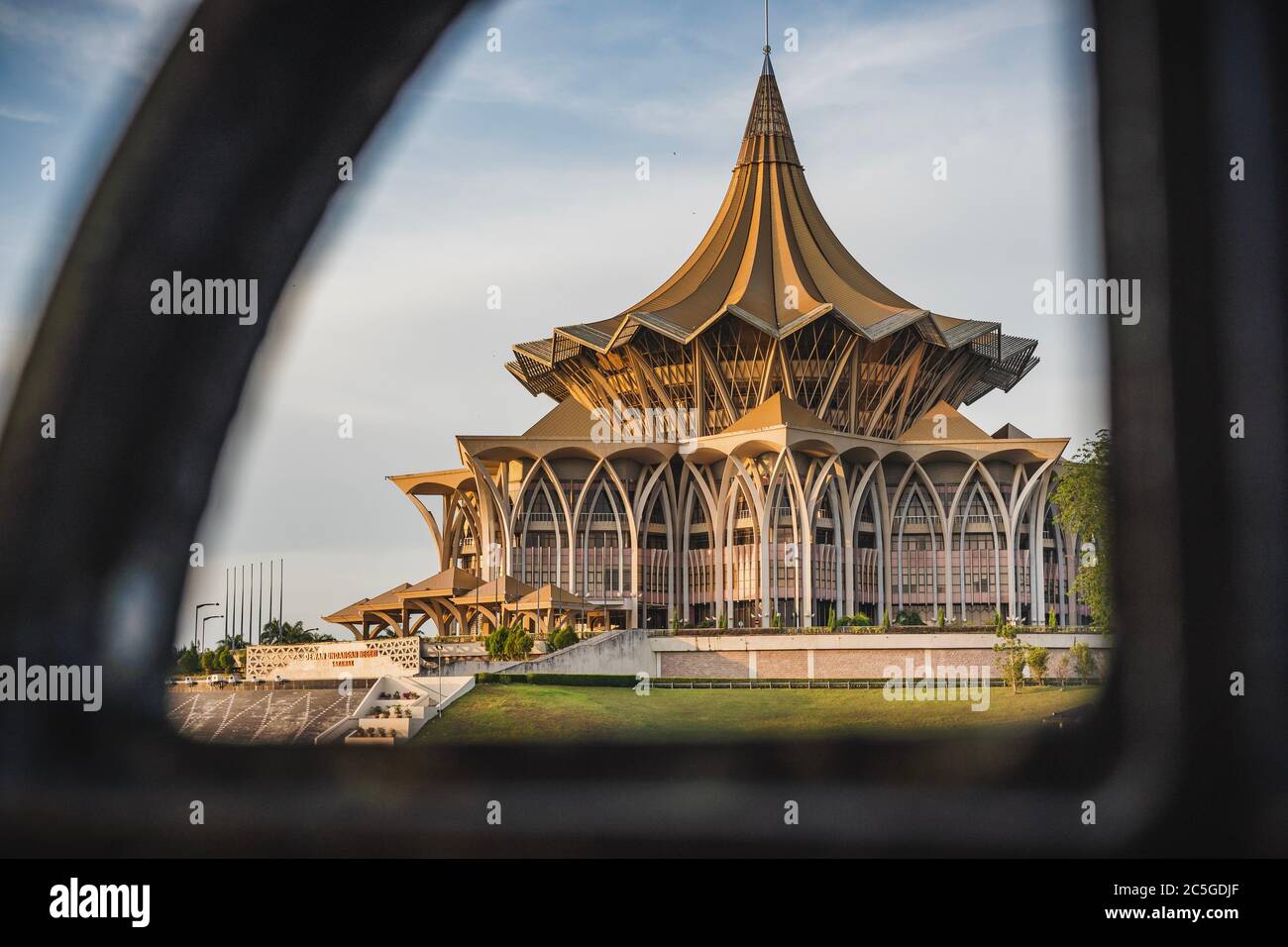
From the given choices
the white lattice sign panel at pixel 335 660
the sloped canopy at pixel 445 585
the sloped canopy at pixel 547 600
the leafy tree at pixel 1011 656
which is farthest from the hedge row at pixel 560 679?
the sloped canopy at pixel 445 585

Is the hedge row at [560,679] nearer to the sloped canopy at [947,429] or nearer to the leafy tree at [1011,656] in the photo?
the leafy tree at [1011,656]

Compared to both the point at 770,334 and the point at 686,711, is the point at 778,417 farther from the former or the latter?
the point at 686,711

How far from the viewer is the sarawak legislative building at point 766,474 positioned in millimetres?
37875

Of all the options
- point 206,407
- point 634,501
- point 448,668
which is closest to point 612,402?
point 634,501

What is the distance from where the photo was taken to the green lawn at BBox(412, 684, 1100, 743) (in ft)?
58.9

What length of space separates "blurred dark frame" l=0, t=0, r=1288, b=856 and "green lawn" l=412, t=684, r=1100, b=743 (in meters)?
11.6

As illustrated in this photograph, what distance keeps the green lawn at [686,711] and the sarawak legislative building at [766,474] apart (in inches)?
555

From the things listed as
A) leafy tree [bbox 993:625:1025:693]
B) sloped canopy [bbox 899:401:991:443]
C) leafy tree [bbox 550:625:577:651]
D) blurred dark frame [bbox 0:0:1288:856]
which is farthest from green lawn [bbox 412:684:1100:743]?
sloped canopy [bbox 899:401:991:443]

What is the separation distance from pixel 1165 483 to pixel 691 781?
5.88 feet

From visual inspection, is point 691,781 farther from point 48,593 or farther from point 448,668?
point 448,668

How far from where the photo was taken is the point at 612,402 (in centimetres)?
4203

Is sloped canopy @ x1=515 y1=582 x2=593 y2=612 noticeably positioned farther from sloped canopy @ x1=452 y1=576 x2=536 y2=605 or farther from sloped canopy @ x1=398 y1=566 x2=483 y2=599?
sloped canopy @ x1=398 y1=566 x2=483 y2=599

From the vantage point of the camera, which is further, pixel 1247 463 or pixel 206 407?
pixel 206 407

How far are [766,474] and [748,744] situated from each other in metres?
33.2
